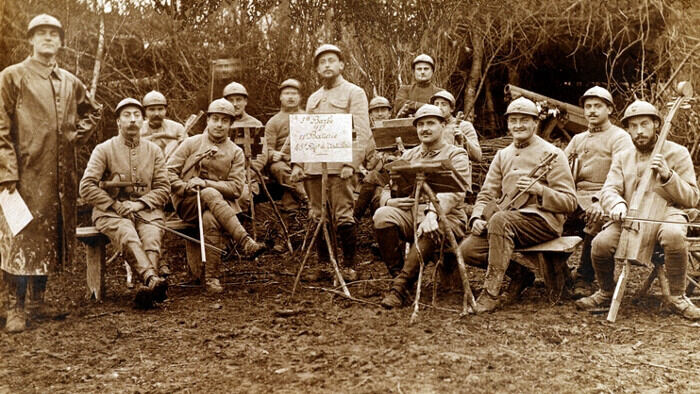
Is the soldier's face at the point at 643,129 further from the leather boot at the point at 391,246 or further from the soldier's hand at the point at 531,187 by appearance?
the leather boot at the point at 391,246

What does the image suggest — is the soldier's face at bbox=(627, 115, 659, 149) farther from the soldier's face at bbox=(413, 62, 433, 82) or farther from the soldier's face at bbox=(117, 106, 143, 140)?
the soldier's face at bbox=(117, 106, 143, 140)

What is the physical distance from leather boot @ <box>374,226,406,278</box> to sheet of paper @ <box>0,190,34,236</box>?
114 inches

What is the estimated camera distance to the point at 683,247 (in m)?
5.57

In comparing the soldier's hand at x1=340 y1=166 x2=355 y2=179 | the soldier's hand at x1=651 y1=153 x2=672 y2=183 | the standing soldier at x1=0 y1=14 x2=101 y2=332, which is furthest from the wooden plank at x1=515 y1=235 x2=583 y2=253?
the standing soldier at x1=0 y1=14 x2=101 y2=332

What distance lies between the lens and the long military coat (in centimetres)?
550

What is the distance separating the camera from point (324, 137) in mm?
6531

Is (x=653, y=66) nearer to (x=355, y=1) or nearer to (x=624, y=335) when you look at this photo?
(x=355, y=1)

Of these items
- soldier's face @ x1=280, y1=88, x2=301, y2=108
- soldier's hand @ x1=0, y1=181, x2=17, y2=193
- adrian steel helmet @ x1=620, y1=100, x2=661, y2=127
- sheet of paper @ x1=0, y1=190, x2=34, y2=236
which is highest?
soldier's face @ x1=280, y1=88, x2=301, y2=108

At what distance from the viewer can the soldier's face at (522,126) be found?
20.1 feet

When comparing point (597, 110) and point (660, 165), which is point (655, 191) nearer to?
point (660, 165)

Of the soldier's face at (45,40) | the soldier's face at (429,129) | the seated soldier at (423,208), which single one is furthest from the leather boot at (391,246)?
the soldier's face at (45,40)

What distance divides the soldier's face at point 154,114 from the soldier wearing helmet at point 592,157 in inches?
187

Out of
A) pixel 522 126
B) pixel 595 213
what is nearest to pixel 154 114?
pixel 522 126

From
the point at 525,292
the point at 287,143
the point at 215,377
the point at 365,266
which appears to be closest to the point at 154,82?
the point at 287,143
